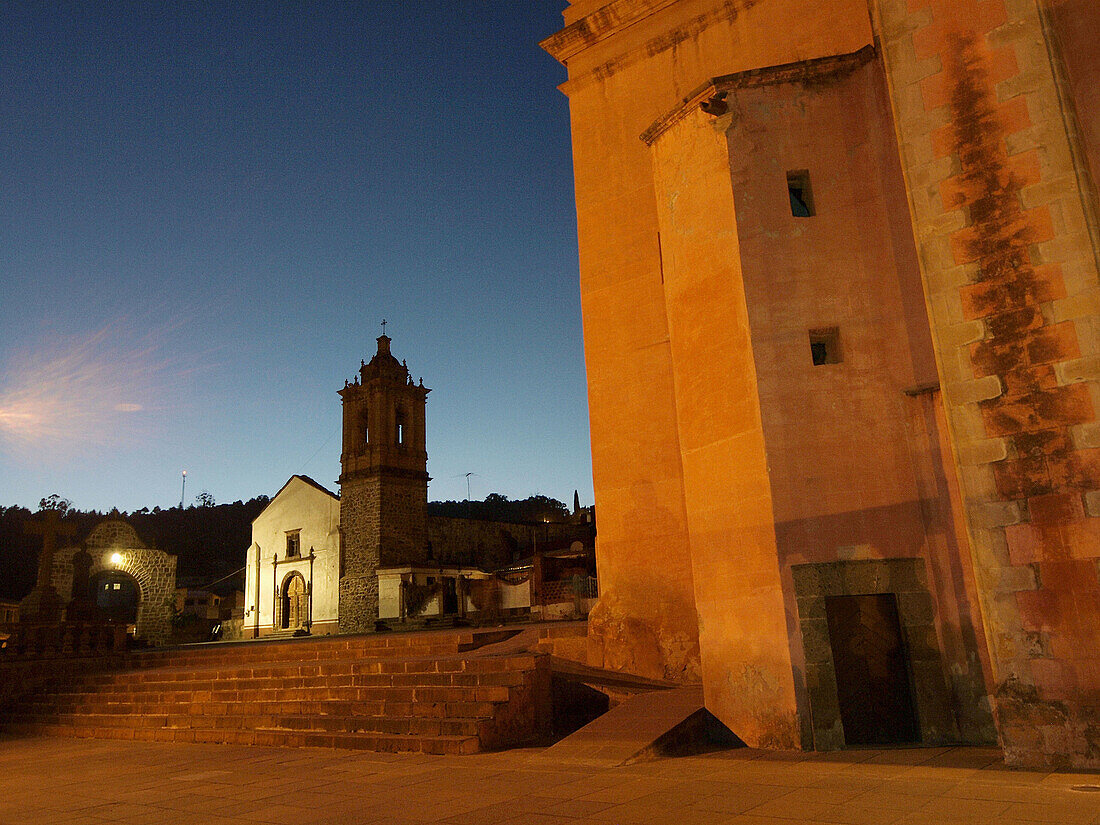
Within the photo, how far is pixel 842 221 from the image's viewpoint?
8.70m

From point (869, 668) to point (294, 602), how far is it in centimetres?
3616

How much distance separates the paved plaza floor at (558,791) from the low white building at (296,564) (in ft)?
102

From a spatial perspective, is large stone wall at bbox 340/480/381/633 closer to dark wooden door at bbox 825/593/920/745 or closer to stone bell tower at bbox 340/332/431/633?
stone bell tower at bbox 340/332/431/633

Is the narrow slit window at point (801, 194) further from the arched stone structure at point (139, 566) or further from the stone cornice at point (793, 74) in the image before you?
the arched stone structure at point (139, 566)

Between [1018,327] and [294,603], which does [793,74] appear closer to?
[1018,327]

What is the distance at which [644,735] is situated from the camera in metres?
7.43

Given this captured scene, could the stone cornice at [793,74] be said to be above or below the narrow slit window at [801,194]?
above

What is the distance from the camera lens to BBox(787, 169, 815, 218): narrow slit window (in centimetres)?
887

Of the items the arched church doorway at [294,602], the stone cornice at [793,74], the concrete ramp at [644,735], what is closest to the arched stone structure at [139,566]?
the arched church doorway at [294,602]

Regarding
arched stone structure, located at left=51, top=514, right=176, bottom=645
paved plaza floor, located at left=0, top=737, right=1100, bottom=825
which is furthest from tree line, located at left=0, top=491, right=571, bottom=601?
paved plaza floor, located at left=0, top=737, right=1100, bottom=825

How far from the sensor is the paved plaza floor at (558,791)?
4.82 metres

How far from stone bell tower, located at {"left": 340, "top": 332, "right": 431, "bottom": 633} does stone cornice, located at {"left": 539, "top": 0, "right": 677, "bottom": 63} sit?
27.7 m

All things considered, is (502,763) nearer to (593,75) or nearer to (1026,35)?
(1026,35)

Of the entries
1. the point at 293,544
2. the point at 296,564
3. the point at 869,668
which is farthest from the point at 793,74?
the point at 293,544
